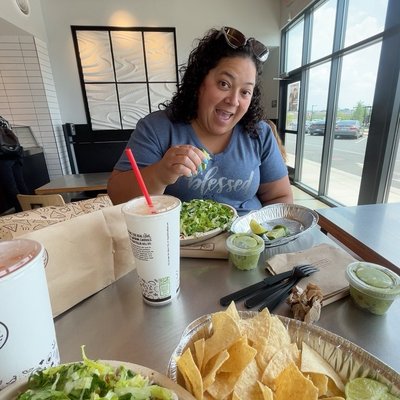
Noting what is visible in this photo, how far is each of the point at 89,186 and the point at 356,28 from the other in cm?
356

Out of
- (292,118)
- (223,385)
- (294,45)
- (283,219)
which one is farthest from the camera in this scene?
(292,118)

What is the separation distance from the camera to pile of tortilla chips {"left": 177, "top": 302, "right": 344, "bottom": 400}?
394 millimetres

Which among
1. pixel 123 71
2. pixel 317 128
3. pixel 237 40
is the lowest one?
pixel 317 128

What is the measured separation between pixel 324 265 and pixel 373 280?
0.14 metres

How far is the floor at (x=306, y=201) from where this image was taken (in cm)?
390

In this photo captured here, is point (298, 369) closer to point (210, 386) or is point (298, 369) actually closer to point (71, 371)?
point (210, 386)

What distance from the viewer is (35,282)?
337 millimetres

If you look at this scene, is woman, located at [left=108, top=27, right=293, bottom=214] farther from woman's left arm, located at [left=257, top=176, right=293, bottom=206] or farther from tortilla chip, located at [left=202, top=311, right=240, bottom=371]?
tortilla chip, located at [left=202, top=311, right=240, bottom=371]

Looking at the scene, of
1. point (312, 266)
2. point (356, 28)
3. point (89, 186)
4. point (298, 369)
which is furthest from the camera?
point (356, 28)

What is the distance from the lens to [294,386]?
1.30 feet

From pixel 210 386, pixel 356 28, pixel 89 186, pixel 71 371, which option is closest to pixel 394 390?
pixel 210 386

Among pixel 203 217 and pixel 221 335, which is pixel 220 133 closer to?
pixel 203 217


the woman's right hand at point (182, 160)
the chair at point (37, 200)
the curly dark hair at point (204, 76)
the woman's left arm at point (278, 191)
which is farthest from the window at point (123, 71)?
the woman's right hand at point (182, 160)

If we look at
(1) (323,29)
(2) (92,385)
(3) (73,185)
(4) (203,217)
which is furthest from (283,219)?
(1) (323,29)
